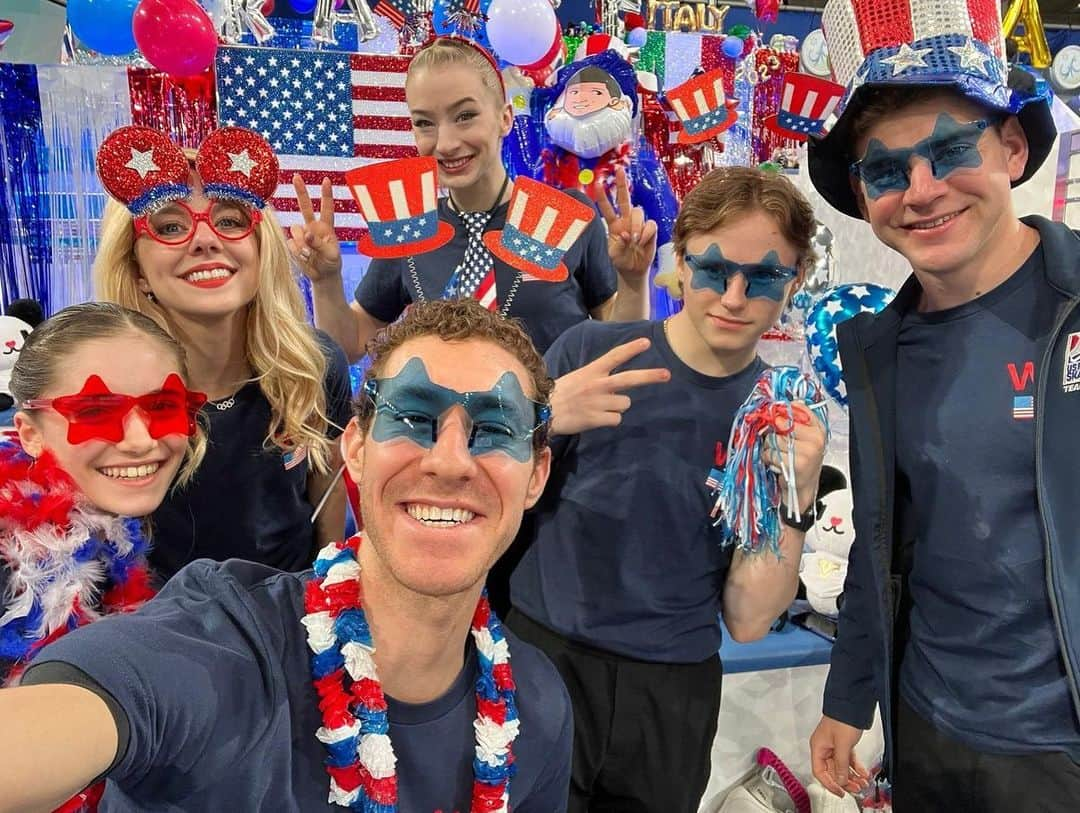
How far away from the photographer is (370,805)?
1.07 meters

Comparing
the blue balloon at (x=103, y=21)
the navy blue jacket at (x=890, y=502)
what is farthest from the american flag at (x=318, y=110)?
the navy blue jacket at (x=890, y=502)

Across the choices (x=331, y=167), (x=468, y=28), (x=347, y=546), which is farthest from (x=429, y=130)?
(x=468, y=28)

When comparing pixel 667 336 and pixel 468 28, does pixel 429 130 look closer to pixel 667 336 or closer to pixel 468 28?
pixel 667 336

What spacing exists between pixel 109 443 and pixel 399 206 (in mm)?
801

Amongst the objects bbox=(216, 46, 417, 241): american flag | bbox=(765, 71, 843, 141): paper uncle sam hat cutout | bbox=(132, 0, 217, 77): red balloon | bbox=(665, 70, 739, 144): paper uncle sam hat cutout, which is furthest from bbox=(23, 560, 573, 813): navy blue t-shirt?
bbox=(216, 46, 417, 241): american flag

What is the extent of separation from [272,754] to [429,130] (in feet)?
5.69

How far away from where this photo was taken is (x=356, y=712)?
1094 millimetres

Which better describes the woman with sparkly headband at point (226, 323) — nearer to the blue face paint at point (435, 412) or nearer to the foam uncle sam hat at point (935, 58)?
the blue face paint at point (435, 412)

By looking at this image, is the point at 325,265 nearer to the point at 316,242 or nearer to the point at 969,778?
the point at 316,242

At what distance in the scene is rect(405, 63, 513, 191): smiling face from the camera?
2.19 metres

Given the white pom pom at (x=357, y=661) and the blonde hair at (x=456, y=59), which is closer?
→ the white pom pom at (x=357, y=661)

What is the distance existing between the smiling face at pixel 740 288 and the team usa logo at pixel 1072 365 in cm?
51

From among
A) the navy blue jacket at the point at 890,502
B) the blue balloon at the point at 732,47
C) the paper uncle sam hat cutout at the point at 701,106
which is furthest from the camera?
the blue balloon at the point at 732,47

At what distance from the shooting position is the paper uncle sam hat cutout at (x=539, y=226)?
6.13 feet
